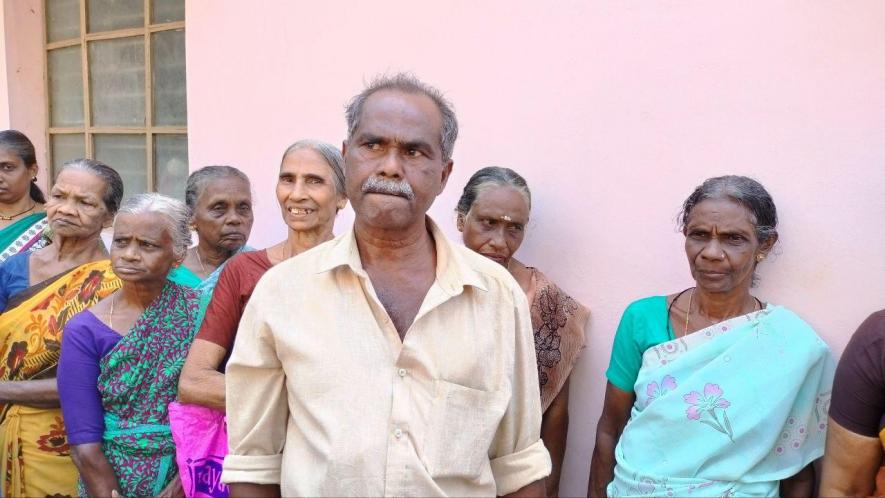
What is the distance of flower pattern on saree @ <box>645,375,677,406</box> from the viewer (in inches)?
97.9

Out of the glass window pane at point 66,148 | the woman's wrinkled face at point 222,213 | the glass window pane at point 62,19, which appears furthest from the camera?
the glass window pane at point 66,148

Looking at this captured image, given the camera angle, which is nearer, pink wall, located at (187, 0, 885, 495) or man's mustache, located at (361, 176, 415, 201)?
man's mustache, located at (361, 176, 415, 201)

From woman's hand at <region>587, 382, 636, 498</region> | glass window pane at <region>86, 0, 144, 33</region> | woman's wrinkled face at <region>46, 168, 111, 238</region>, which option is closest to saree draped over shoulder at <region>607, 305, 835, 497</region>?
woman's hand at <region>587, 382, 636, 498</region>

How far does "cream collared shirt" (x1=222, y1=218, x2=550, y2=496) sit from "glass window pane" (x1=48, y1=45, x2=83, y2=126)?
4691 mm

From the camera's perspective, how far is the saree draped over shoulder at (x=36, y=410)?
2.94 metres

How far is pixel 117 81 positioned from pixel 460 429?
463cm

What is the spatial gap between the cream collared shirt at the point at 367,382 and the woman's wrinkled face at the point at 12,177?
8.49 feet

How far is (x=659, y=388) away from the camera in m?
2.50

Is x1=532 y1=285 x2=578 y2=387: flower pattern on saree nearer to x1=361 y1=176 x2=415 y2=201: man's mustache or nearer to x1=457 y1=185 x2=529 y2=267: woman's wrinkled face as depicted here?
x1=457 y1=185 x2=529 y2=267: woman's wrinkled face

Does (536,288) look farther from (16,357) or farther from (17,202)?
(17,202)

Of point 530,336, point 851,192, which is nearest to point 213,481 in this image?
point 530,336

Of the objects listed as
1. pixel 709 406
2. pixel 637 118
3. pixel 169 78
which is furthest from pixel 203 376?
pixel 169 78

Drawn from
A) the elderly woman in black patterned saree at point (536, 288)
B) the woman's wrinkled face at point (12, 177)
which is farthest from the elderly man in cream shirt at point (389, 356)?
the woman's wrinkled face at point (12, 177)

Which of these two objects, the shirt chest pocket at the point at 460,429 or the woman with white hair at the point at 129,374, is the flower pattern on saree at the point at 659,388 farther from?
the woman with white hair at the point at 129,374
